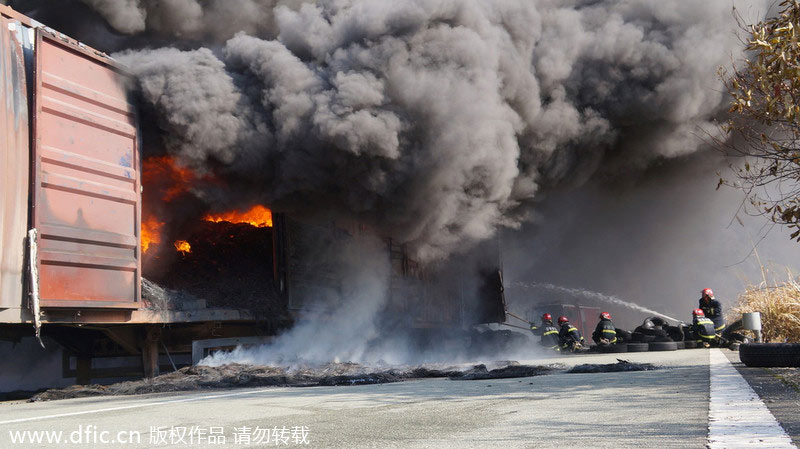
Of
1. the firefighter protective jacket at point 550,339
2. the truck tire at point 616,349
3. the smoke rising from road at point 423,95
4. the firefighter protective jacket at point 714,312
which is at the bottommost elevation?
the truck tire at point 616,349

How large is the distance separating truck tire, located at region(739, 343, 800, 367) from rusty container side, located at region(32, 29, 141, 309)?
20.0ft

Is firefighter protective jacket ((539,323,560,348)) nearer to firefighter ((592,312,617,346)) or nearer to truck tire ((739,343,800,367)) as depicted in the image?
firefighter ((592,312,617,346))

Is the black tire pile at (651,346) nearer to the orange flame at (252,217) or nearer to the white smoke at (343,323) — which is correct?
the white smoke at (343,323)

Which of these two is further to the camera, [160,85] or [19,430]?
[160,85]

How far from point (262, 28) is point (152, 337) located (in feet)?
19.5

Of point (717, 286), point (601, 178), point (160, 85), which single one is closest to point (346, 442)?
point (160, 85)

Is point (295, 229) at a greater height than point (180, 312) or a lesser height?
greater

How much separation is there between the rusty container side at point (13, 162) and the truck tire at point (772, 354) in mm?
6720

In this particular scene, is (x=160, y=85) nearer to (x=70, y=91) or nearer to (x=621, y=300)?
(x=70, y=91)

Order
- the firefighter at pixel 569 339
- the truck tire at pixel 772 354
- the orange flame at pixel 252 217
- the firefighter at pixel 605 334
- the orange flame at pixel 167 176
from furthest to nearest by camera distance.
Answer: the firefighter at pixel 569 339, the firefighter at pixel 605 334, the orange flame at pixel 252 217, the orange flame at pixel 167 176, the truck tire at pixel 772 354

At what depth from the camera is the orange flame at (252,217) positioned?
10.2m

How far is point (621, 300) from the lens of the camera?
88.3 feet

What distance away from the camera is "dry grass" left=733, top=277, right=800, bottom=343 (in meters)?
9.36

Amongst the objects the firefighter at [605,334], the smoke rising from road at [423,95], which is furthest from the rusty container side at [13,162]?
the firefighter at [605,334]
